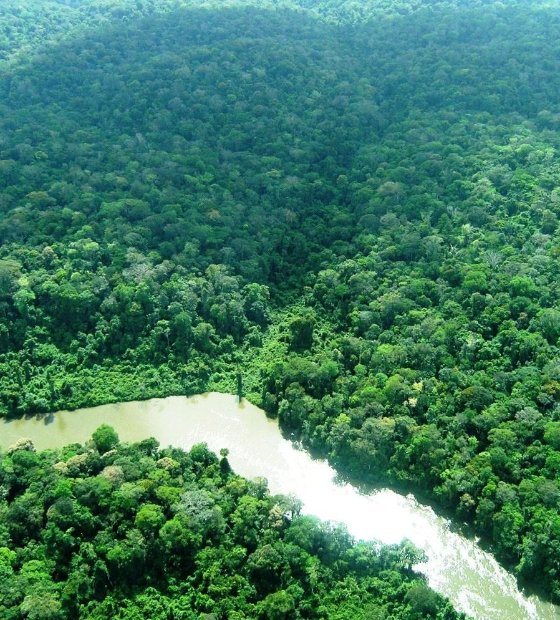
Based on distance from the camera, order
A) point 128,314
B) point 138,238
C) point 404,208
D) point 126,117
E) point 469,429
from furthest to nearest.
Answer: point 126,117
point 404,208
point 138,238
point 128,314
point 469,429

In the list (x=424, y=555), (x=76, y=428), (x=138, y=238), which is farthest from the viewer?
(x=138, y=238)

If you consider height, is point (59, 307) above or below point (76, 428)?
above

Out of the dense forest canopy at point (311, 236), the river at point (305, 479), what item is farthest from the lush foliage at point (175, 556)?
the dense forest canopy at point (311, 236)

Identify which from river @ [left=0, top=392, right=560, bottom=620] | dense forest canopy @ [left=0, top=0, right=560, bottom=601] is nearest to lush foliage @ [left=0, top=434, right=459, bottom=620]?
river @ [left=0, top=392, right=560, bottom=620]

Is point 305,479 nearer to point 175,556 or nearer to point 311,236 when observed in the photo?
point 175,556

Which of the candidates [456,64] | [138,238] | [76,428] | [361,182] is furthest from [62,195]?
A: [456,64]

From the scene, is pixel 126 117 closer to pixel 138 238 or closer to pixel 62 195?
pixel 62 195

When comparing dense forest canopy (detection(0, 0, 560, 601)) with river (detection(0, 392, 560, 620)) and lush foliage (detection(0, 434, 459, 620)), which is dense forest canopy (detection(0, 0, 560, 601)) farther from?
lush foliage (detection(0, 434, 459, 620))
